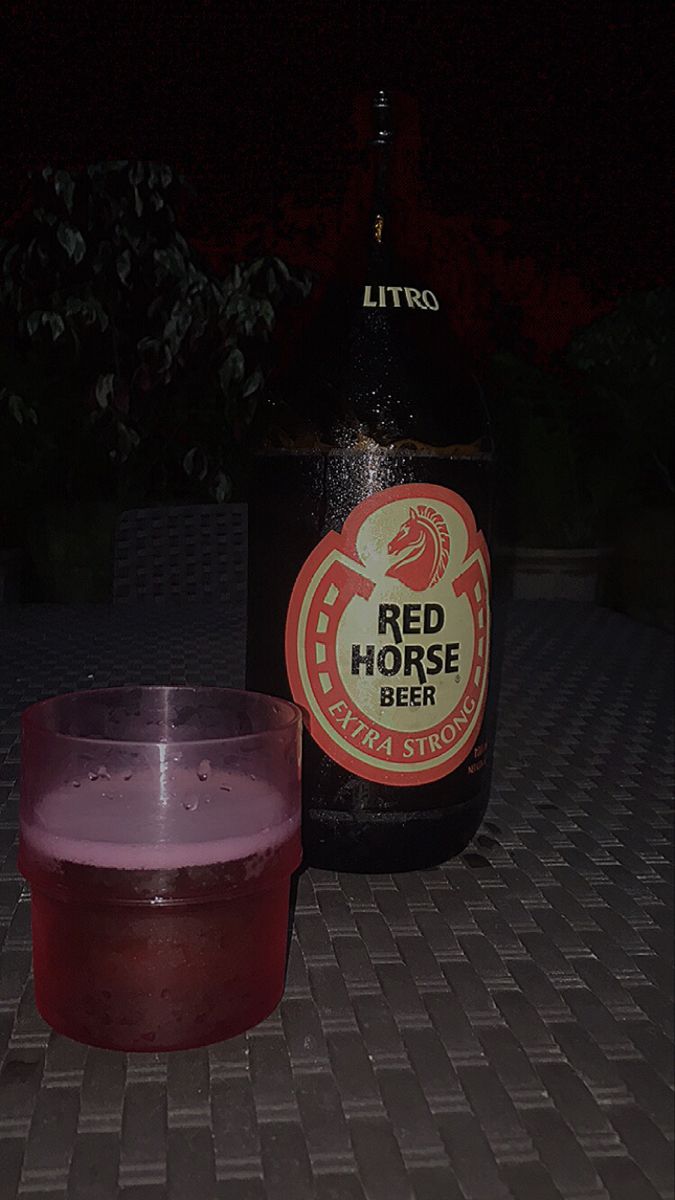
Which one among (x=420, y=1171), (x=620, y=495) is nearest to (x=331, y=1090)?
(x=420, y=1171)

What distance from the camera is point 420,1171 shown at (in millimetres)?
466

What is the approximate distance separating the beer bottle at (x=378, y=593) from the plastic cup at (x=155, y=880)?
20 cm

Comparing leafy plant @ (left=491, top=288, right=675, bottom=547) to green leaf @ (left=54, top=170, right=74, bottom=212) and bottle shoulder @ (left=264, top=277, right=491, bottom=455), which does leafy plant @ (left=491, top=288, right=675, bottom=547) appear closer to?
green leaf @ (left=54, top=170, right=74, bottom=212)

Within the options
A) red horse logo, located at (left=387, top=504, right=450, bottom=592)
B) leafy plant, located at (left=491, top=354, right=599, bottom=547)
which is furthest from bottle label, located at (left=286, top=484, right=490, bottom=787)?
leafy plant, located at (left=491, top=354, right=599, bottom=547)

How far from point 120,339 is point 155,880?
1.93 m

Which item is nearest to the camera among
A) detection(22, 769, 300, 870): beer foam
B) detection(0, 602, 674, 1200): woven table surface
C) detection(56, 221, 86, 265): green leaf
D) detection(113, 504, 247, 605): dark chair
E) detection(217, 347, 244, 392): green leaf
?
detection(0, 602, 674, 1200): woven table surface

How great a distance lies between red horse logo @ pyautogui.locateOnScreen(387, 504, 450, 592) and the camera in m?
0.80

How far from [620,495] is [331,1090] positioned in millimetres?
2417

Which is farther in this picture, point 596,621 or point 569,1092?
point 596,621

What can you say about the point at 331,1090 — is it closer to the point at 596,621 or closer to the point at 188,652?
the point at 188,652

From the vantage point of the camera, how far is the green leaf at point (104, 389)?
222 cm

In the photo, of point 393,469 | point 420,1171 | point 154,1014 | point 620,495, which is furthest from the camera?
point 620,495

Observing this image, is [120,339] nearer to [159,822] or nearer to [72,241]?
[72,241]

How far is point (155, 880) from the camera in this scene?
1.86 feet
